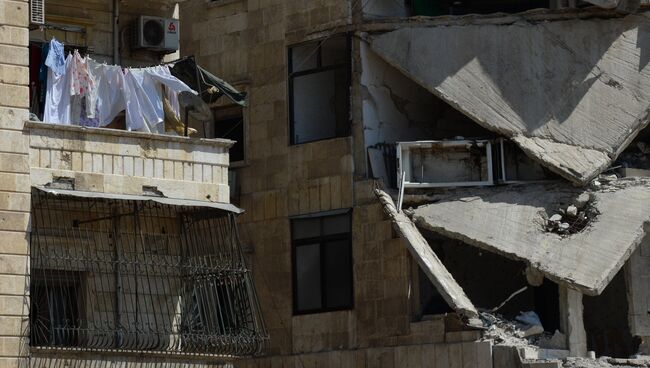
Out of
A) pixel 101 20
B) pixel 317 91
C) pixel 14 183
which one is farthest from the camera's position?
pixel 317 91

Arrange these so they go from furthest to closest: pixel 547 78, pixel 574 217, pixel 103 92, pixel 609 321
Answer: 1. pixel 609 321
2. pixel 547 78
3. pixel 574 217
4. pixel 103 92

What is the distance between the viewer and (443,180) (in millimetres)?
→ 37594

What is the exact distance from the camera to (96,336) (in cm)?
3180

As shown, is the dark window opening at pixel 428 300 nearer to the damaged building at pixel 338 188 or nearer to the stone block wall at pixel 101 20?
the damaged building at pixel 338 188

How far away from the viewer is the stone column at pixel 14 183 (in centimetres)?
3048

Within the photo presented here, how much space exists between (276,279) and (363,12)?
5062mm

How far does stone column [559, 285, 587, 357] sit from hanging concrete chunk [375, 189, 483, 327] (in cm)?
148

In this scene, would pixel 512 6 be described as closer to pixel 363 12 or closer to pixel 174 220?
pixel 363 12

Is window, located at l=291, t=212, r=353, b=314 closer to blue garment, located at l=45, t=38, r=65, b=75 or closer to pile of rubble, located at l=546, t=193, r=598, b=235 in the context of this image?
pile of rubble, located at l=546, t=193, r=598, b=235

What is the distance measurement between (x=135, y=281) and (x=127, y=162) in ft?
6.09

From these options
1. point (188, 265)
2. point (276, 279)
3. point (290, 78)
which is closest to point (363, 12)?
point (290, 78)

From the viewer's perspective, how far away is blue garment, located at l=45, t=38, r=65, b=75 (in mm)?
32188

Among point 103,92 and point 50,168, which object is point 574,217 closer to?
point 103,92

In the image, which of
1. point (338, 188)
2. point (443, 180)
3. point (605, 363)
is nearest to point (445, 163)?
point (443, 180)
